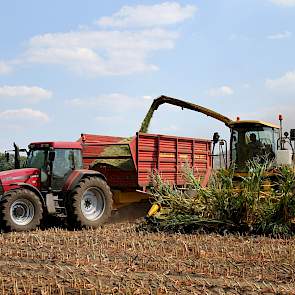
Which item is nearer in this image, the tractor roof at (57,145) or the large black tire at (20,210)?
the large black tire at (20,210)

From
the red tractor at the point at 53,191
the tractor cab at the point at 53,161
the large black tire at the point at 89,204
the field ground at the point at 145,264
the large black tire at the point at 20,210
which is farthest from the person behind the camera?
the tractor cab at the point at 53,161

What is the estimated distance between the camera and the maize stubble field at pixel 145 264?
500 cm

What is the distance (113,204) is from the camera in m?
11.6

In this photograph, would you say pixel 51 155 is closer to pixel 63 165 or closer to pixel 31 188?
pixel 63 165

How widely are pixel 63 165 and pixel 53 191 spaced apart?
1.85ft

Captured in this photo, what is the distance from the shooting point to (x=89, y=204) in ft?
34.0

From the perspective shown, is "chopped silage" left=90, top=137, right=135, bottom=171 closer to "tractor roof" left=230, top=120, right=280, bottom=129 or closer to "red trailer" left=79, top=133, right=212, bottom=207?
"red trailer" left=79, top=133, right=212, bottom=207

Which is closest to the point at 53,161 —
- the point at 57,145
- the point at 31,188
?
the point at 57,145

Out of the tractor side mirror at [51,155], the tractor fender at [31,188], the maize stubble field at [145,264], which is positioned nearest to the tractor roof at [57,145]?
the tractor side mirror at [51,155]

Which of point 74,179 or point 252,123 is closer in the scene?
point 74,179

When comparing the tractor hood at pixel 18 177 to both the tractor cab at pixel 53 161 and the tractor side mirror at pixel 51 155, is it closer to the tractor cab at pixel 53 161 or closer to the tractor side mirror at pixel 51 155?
the tractor cab at pixel 53 161

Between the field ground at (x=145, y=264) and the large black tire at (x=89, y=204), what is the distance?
1045mm

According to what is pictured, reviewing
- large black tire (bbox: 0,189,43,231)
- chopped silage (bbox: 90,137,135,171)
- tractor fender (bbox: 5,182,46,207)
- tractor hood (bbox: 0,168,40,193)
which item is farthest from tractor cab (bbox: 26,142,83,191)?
chopped silage (bbox: 90,137,135,171)

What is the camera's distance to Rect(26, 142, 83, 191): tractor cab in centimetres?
996
